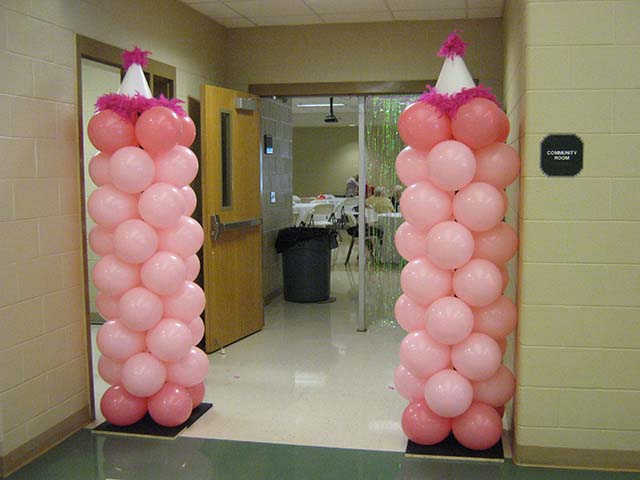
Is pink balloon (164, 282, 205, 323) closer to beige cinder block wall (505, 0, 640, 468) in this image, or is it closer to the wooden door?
the wooden door

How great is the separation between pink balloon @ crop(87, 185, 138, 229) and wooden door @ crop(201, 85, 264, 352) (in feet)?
5.24

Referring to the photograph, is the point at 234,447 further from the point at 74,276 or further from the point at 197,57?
the point at 197,57

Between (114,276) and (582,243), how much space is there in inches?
88.7

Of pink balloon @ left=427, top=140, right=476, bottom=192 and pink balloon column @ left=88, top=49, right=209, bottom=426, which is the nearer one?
pink balloon @ left=427, top=140, right=476, bottom=192

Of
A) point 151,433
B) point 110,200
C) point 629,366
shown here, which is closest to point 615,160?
point 629,366

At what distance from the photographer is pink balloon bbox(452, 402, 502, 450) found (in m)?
3.20

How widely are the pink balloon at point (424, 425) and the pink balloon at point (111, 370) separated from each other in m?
1.52

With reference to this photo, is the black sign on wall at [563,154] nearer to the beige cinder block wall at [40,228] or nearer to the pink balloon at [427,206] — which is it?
the pink balloon at [427,206]

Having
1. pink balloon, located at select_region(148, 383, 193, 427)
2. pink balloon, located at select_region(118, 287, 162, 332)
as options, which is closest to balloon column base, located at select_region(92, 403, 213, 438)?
pink balloon, located at select_region(148, 383, 193, 427)

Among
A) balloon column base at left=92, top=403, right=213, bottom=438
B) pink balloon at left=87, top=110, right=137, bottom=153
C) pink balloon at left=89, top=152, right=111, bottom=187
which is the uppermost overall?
pink balloon at left=87, top=110, right=137, bottom=153

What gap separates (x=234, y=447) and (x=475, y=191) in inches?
68.8

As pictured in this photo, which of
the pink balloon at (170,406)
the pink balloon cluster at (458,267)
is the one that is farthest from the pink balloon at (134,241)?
the pink balloon cluster at (458,267)

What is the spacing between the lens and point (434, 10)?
526cm

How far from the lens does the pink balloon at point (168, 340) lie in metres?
3.42
